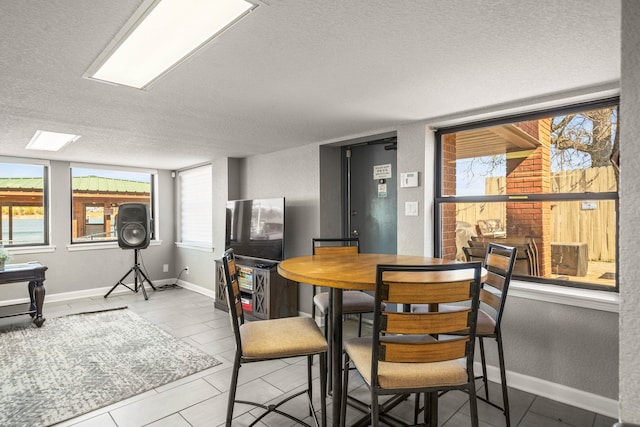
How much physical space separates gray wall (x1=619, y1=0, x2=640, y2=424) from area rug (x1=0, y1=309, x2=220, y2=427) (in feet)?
9.06

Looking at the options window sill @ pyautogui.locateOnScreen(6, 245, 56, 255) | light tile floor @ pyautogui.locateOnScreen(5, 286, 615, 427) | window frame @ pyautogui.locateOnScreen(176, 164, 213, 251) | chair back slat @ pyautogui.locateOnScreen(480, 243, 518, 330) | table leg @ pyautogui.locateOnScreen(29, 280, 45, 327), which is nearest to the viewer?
chair back slat @ pyautogui.locateOnScreen(480, 243, 518, 330)

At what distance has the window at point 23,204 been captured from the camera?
191 inches

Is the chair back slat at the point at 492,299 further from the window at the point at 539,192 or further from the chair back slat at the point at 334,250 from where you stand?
the chair back slat at the point at 334,250

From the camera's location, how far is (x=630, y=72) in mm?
1069

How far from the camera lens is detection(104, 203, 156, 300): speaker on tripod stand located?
530 centimetres

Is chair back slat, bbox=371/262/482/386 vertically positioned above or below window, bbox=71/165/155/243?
below

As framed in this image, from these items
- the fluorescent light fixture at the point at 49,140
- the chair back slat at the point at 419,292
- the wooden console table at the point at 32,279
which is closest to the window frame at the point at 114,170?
A: the fluorescent light fixture at the point at 49,140

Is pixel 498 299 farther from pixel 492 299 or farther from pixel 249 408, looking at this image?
pixel 249 408

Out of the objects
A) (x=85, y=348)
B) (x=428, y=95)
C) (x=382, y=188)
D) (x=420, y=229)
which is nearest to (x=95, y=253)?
(x=85, y=348)

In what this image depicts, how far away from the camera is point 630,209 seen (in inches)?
42.6

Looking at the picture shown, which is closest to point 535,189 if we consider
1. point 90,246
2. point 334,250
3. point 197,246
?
point 334,250

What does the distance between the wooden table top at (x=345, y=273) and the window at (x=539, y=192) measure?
95cm

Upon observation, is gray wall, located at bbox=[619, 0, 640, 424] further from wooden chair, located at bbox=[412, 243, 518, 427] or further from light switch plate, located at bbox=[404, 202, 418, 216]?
light switch plate, located at bbox=[404, 202, 418, 216]

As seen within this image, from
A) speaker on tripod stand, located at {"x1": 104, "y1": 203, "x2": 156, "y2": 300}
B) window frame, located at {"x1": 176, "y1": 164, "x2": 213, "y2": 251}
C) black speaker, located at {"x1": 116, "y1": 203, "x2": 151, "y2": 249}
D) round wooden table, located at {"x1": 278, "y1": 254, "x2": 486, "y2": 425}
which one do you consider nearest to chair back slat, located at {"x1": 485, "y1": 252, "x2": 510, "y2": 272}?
round wooden table, located at {"x1": 278, "y1": 254, "x2": 486, "y2": 425}
